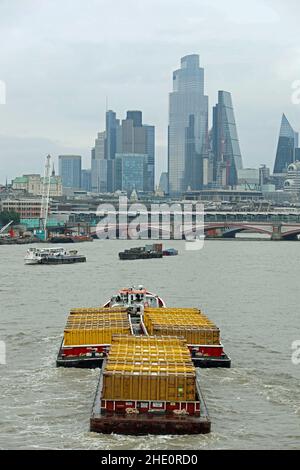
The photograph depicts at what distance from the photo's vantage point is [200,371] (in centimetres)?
1670

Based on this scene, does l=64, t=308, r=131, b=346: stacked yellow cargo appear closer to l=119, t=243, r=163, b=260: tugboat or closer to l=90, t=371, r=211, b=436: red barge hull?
l=90, t=371, r=211, b=436: red barge hull

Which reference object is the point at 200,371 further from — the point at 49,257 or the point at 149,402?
the point at 49,257

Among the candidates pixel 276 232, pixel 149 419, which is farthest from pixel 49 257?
pixel 276 232

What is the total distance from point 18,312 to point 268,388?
11.6m

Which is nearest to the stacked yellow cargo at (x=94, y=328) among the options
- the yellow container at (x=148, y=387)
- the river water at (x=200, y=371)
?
the river water at (x=200, y=371)

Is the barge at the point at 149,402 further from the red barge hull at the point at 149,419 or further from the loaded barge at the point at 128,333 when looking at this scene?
the loaded barge at the point at 128,333

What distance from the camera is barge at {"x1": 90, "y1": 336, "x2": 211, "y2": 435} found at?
Result: 484 inches

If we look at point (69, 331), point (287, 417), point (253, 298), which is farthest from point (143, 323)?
point (253, 298)

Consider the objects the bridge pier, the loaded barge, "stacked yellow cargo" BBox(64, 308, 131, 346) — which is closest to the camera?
the loaded barge

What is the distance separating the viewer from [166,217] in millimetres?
111000

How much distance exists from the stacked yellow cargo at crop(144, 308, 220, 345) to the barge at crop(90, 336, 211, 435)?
414 cm

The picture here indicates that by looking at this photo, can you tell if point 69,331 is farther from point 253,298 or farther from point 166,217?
point 166,217

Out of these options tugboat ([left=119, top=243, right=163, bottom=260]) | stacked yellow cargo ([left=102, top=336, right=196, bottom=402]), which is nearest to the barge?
stacked yellow cargo ([left=102, top=336, right=196, bottom=402])

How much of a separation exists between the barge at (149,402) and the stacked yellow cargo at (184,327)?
4140 mm
